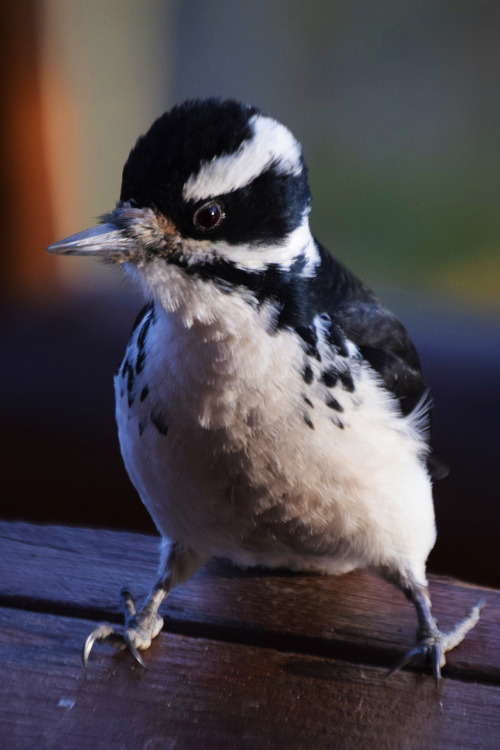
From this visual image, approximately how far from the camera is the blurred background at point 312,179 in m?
2.60

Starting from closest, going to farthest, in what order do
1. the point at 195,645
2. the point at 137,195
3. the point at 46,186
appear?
the point at 137,195
the point at 195,645
the point at 46,186

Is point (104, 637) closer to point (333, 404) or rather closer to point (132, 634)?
point (132, 634)

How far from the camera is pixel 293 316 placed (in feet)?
3.97

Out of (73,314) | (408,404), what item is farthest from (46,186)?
(408,404)

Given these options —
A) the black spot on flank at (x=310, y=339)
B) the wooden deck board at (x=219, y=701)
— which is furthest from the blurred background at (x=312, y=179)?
the black spot on flank at (x=310, y=339)

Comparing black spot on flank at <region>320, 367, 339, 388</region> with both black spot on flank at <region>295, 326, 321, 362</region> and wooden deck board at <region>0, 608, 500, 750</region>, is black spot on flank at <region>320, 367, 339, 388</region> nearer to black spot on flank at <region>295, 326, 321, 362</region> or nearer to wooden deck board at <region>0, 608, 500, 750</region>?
black spot on flank at <region>295, 326, 321, 362</region>

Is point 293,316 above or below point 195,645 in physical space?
above

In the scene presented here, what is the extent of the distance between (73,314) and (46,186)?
0.41 meters

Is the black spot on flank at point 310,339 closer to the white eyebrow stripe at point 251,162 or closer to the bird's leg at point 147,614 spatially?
the white eyebrow stripe at point 251,162

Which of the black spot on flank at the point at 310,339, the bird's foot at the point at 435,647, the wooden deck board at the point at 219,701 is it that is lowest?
the wooden deck board at the point at 219,701

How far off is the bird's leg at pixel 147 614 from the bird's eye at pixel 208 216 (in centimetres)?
57

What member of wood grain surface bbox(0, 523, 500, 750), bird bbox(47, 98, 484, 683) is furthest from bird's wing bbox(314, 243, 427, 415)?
wood grain surface bbox(0, 523, 500, 750)

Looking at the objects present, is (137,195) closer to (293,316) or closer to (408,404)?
(293,316)

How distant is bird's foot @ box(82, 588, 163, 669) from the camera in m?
1.36
